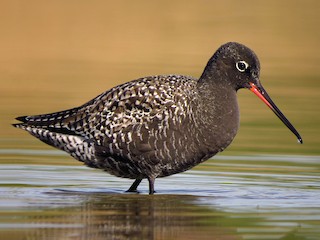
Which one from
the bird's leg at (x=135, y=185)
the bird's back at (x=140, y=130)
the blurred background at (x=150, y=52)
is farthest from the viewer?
the blurred background at (x=150, y=52)

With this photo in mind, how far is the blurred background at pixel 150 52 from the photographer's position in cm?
1962

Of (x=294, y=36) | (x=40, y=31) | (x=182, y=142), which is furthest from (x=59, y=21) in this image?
(x=182, y=142)

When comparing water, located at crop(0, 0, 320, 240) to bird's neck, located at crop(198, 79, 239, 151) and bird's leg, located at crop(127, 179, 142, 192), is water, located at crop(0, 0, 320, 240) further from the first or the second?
bird's neck, located at crop(198, 79, 239, 151)

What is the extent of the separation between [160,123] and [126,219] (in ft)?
5.86

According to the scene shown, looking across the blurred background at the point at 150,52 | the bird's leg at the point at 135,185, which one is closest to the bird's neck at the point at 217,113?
the bird's leg at the point at 135,185

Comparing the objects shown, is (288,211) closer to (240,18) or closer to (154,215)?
(154,215)

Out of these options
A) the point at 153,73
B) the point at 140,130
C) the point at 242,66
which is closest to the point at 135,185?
the point at 140,130

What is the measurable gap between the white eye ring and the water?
1278 mm

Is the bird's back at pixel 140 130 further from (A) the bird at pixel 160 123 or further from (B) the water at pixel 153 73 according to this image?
(B) the water at pixel 153 73

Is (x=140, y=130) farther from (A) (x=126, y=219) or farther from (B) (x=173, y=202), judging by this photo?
(A) (x=126, y=219)

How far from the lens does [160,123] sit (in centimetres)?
1407

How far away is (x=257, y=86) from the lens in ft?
48.0

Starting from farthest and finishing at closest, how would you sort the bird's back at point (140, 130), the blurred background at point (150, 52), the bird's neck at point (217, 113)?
the blurred background at point (150, 52) < the bird's neck at point (217, 113) < the bird's back at point (140, 130)

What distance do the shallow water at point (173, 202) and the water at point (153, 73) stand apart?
0.02 m
